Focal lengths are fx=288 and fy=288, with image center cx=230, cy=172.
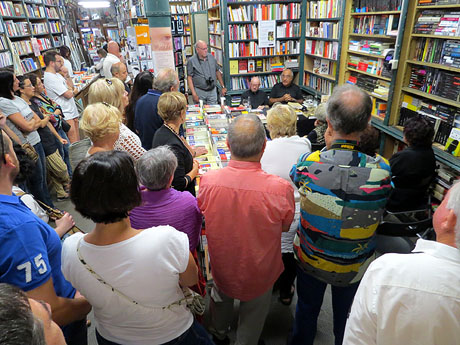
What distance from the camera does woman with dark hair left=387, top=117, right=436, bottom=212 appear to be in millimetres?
2578

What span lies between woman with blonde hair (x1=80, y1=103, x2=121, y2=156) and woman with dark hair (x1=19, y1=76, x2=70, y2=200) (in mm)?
1759

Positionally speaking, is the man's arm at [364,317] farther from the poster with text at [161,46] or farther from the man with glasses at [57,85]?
the man with glasses at [57,85]

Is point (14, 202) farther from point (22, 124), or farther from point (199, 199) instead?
point (22, 124)

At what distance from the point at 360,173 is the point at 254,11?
507cm

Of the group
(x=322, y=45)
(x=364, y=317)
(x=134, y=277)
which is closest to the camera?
(x=364, y=317)

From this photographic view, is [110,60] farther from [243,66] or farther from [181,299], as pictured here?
[181,299]

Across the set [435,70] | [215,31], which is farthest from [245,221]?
[215,31]

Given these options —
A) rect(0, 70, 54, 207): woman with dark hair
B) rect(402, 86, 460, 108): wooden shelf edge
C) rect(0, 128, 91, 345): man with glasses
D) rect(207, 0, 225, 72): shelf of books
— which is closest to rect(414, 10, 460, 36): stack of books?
rect(402, 86, 460, 108): wooden shelf edge

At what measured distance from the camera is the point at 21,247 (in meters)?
0.92

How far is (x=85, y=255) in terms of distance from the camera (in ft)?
3.30

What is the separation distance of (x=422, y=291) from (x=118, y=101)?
261cm

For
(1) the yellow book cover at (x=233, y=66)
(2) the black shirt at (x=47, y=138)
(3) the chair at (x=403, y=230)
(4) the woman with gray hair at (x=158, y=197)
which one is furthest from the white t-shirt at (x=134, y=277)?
(1) the yellow book cover at (x=233, y=66)

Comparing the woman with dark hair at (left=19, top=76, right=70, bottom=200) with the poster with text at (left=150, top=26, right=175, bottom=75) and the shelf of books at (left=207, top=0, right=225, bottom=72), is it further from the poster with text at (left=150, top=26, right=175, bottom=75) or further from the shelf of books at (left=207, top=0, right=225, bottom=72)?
the shelf of books at (left=207, top=0, right=225, bottom=72)

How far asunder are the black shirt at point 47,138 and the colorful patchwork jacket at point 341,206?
3.22 metres
